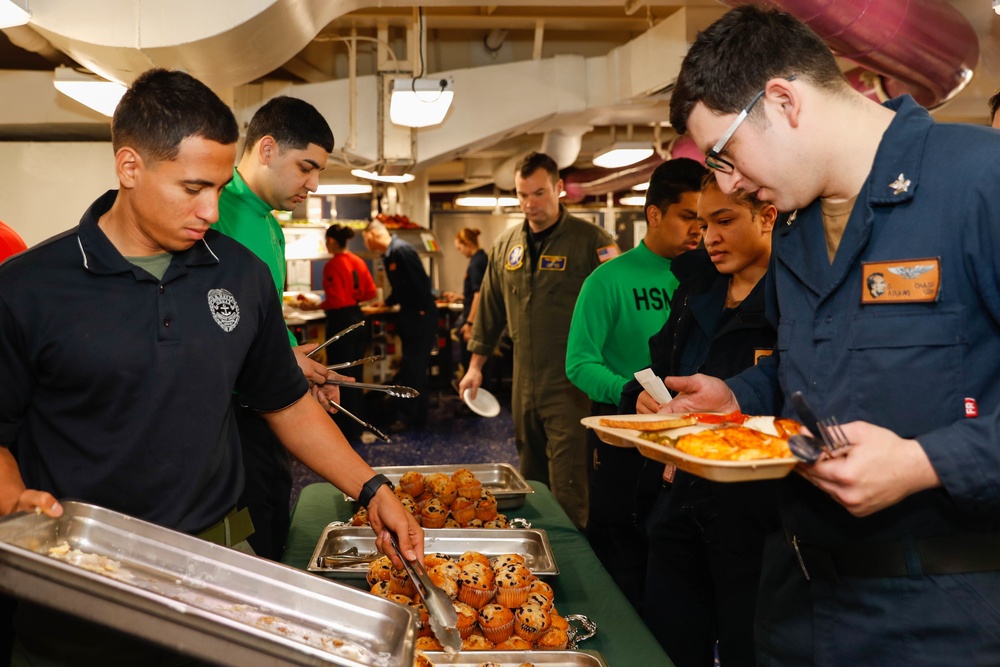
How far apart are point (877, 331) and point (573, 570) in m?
1.06

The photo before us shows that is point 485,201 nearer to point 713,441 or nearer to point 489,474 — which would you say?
point 489,474

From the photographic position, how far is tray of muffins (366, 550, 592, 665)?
147 centimetres

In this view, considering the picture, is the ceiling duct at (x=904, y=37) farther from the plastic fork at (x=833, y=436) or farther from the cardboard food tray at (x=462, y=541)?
the plastic fork at (x=833, y=436)

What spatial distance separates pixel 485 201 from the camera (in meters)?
12.6

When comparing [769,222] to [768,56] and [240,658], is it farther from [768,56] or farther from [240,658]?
[240,658]

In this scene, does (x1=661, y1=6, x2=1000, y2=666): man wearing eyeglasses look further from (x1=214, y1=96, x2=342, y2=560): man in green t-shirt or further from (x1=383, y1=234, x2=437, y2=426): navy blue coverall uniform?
(x1=383, y1=234, x2=437, y2=426): navy blue coverall uniform

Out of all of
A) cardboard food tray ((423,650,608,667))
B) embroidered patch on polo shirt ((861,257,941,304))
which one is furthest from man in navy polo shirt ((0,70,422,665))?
embroidered patch on polo shirt ((861,257,941,304))

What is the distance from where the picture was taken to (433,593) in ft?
4.75

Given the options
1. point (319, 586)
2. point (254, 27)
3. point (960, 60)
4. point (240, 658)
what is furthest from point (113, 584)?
point (960, 60)

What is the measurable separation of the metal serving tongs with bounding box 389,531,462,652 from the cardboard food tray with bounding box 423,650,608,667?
28 mm

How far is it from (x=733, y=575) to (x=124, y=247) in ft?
5.10

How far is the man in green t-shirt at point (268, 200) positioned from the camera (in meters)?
2.47

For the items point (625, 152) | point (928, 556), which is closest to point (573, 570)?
point (928, 556)

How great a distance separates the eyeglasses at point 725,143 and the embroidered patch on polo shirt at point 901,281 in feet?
0.92
